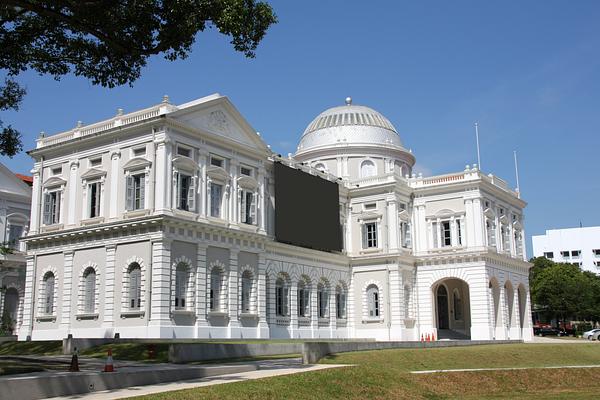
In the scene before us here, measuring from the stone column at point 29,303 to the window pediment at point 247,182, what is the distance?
13936 mm

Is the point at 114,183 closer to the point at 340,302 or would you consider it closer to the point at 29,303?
the point at 29,303

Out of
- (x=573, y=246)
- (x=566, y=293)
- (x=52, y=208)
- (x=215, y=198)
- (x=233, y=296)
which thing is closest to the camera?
(x=233, y=296)

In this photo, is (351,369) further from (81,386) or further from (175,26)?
(175,26)

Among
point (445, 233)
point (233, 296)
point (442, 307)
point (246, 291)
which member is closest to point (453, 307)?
point (442, 307)

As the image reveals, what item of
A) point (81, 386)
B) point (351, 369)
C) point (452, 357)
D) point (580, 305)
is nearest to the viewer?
point (81, 386)

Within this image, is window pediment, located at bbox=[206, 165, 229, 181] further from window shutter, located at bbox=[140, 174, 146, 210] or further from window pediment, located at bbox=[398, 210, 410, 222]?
window pediment, located at bbox=[398, 210, 410, 222]

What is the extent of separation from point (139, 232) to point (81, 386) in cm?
2252

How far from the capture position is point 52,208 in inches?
1804

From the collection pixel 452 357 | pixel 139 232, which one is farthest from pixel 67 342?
pixel 452 357

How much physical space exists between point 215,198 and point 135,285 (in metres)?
7.44

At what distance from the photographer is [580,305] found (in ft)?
293

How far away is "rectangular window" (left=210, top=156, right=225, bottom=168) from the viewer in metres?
44.2

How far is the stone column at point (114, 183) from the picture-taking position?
42219 mm

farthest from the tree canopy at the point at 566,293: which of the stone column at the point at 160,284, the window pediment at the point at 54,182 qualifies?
the window pediment at the point at 54,182
